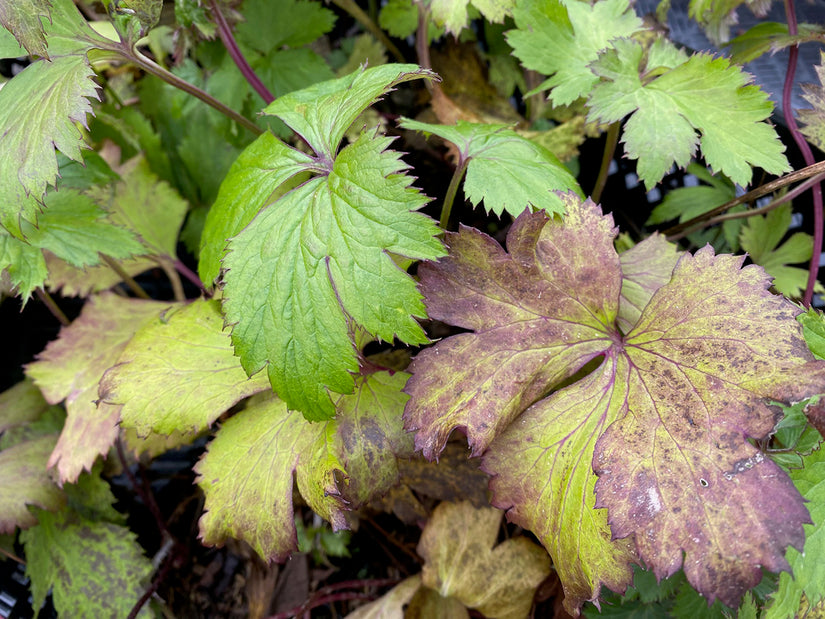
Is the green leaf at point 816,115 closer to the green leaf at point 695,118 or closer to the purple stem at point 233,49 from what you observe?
the green leaf at point 695,118

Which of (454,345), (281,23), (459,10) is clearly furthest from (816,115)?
(281,23)

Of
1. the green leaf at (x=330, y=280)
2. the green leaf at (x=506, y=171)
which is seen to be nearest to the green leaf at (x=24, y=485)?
the green leaf at (x=330, y=280)

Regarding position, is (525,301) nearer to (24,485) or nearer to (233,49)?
(233,49)

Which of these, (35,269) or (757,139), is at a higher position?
(35,269)

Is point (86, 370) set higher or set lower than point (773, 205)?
higher

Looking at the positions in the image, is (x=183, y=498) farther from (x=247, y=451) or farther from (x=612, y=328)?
(x=612, y=328)

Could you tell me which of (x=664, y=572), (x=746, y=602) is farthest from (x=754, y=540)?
(x=746, y=602)
